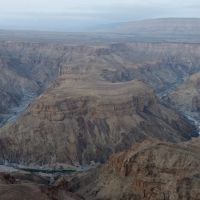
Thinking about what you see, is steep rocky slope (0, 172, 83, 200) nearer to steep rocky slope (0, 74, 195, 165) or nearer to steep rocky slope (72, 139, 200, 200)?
steep rocky slope (72, 139, 200, 200)

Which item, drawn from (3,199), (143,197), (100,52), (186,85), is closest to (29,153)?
(143,197)

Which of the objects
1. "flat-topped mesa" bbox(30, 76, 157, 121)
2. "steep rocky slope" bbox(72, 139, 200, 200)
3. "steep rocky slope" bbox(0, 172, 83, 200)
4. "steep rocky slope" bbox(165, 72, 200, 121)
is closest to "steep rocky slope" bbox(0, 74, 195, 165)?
"flat-topped mesa" bbox(30, 76, 157, 121)

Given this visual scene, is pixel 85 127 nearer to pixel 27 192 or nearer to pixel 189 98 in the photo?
pixel 27 192

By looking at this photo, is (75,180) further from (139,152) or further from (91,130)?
(91,130)

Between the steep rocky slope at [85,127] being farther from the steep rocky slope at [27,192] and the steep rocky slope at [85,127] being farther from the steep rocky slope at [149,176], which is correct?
Answer: the steep rocky slope at [27,192]

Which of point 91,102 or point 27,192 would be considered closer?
point 27,192

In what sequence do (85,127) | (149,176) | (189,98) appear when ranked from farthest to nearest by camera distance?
(189,98) → (85,127) → (149,176)

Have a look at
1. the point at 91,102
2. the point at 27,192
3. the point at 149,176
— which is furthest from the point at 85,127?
the point at 27,192
